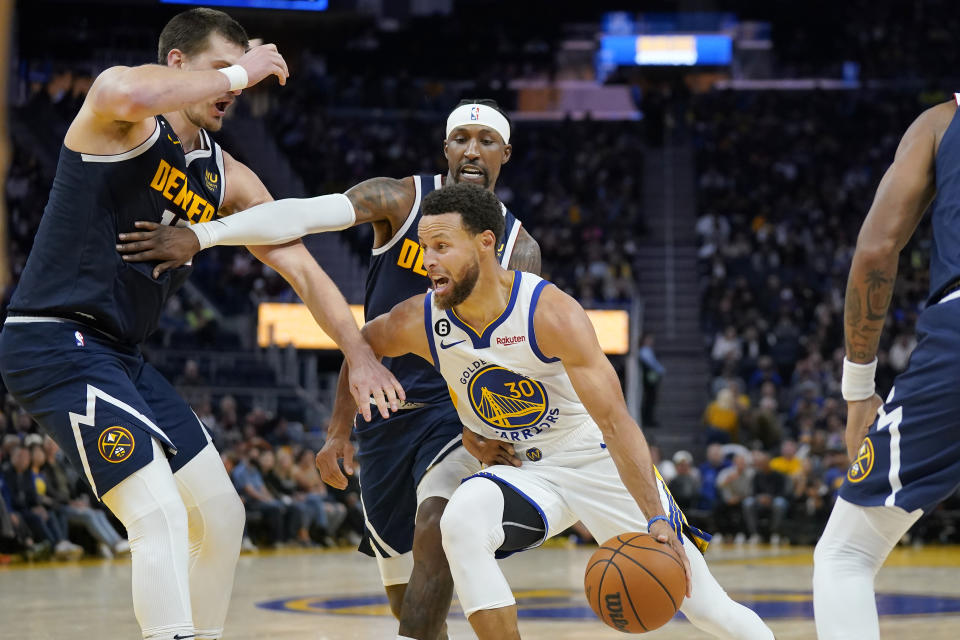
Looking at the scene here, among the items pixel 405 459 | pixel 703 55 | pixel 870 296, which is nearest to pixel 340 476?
pixel 405 459

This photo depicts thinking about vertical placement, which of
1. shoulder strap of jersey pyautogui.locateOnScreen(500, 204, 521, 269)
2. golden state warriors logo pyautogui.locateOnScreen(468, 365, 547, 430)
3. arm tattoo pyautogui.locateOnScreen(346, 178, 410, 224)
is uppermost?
arm tattoo pyautogui.locateOnScreen(346, 178, 410, 224)

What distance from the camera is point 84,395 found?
14.0ft

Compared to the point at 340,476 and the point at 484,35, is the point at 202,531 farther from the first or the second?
the point at 484,35

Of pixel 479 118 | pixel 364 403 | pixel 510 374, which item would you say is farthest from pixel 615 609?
pixel 479 118

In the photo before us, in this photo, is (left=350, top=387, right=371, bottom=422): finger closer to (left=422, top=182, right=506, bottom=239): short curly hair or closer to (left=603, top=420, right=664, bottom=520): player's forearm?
(left=422, top=182, right=506, bottom=239): short curly hair

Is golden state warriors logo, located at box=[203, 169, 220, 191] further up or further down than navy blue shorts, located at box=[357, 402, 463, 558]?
further up

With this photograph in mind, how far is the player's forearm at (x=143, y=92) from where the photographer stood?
13.4ft

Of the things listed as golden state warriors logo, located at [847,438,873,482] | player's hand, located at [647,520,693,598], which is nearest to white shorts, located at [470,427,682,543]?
player's hand, located at [647,520,693,598]

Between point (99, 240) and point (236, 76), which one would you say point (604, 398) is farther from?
point (99, 240)

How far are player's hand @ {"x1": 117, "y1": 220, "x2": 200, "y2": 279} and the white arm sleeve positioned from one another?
87 mm

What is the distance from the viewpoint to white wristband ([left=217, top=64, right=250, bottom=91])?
4379mm

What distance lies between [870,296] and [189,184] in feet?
8.38

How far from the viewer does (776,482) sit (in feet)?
52.9

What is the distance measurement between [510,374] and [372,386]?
0.54 metres
